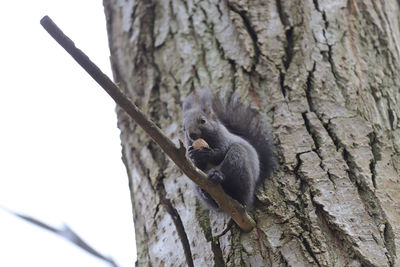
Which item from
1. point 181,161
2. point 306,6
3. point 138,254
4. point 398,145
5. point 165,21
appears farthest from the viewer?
point 165,21

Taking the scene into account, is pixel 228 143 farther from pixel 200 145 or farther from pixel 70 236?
pixel 70 236

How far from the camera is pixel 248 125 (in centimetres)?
202

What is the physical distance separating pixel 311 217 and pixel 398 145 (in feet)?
1.57

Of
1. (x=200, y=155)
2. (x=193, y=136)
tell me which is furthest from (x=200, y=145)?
(x=193, y=136)

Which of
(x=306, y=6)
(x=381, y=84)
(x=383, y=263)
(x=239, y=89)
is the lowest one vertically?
(x=383, y=263)

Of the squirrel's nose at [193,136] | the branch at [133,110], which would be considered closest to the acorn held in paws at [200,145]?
the squirrel's nose at [193,136]

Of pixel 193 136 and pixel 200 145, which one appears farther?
pixel 193 136

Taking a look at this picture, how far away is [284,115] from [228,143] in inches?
9.1

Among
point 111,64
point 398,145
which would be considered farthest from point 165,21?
point 398,145

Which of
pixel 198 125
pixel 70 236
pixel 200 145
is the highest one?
pixel 198 125

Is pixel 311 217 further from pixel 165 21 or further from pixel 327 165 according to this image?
pixel 165 21

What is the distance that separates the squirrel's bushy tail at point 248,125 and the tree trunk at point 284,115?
37 mm

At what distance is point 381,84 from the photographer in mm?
2043

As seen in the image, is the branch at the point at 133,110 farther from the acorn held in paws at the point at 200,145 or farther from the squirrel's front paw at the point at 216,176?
the acorn held in paws at the point at 200,145
